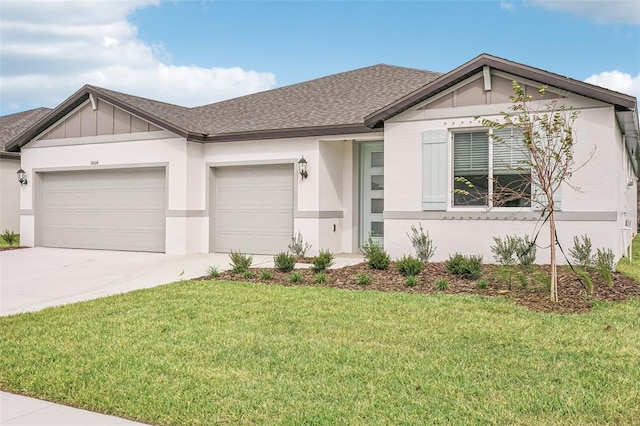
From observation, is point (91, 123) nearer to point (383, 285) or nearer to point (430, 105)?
point (430, 105)

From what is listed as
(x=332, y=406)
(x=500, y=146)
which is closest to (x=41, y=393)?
(x=332, y=406)

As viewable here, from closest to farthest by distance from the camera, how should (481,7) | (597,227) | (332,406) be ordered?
(332,406), (597,227), (481,7)

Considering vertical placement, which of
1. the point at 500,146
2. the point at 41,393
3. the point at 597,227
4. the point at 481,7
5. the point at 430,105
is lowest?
the point at 41,393

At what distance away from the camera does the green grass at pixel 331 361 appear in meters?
3.97

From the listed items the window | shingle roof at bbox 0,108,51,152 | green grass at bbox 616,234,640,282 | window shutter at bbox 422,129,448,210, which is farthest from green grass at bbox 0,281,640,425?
shingle roof at bbox 0,108,51,152

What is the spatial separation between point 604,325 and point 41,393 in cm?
597

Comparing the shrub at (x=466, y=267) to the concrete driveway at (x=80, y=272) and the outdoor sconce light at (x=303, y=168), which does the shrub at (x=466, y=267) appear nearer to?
the concrete driveway at (x=80, y=272)

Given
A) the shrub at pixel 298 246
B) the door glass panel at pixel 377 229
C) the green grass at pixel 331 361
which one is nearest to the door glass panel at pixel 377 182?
the door glass panel at pixel 377 229

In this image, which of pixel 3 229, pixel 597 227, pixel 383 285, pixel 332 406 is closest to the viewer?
pixel 332 406

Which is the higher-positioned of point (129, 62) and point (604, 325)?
point (129, 62)

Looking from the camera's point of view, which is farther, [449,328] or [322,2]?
[322,2]

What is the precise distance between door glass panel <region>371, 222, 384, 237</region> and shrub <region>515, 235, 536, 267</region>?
4.17m

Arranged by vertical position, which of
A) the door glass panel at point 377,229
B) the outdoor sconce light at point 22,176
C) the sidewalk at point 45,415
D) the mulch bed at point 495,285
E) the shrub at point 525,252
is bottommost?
the sidewalk at point 45,415

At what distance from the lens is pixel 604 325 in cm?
641
